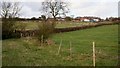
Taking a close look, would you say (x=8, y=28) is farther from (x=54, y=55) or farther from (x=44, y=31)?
(x=54, y=55)

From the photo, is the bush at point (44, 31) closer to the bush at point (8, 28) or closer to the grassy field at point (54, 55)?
the grassy field at point (54, 55)

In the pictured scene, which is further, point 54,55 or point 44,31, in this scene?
point 44,31

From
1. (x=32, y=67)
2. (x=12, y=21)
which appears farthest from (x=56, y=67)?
(x=12, y=21)

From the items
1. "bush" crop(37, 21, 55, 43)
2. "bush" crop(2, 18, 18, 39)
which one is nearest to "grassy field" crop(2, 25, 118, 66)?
"bush" crop(37, 21, 55, 43)

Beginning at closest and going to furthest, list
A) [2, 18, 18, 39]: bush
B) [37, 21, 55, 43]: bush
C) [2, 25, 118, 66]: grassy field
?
[2, 25, 118, 66]: grassy field, [37, 21, 55, 43]: bush, [2, 18, 18, 39]: bush

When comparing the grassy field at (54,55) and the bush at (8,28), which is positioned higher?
the grassy field at (54,55)

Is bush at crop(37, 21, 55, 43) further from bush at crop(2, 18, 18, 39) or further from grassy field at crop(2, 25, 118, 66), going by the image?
bush at crop(2, 18, 18, 39)

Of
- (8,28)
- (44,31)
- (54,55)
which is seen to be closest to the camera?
(54,55)

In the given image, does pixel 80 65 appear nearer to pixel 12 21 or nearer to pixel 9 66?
pixel 9 66

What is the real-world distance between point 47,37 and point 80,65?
62.5 feet

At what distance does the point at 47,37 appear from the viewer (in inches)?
1399

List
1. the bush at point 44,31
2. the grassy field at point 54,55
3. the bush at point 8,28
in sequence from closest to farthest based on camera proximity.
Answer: the grassy field at point 54,55 < the bush at point 44,31 < the bush at point 8,28

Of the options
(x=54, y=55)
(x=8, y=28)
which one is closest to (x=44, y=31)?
(x=54, y=55)

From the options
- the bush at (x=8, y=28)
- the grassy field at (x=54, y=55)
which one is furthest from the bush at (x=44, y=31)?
the bush at (x=8, y=28)
